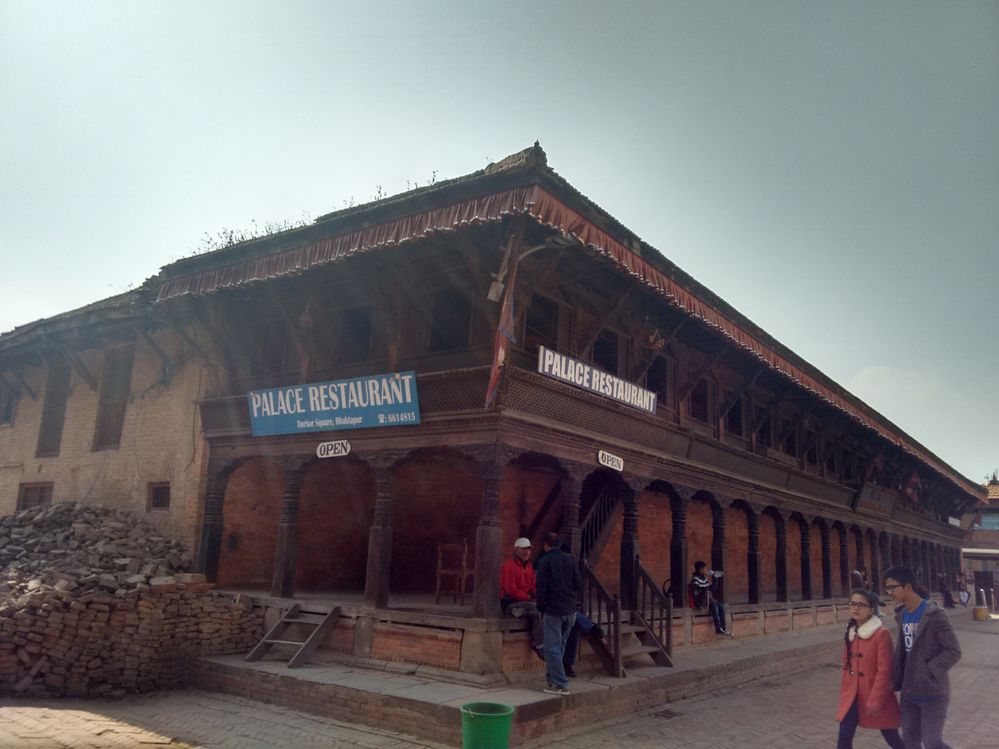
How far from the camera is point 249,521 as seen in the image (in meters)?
13.3

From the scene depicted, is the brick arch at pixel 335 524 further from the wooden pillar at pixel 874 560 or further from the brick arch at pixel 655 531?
the wooden pillar at pixel 874 560

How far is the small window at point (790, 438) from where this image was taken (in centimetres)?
1909

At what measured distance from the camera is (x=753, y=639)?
48.5ft

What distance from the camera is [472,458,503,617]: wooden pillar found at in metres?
8.94

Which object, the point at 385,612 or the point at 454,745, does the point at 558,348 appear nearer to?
the point at 385,612

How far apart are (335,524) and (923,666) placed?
11087 millimetres

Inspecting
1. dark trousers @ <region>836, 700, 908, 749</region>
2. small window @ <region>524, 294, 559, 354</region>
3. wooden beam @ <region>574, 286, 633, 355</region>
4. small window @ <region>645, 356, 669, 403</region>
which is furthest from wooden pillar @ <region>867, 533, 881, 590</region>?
dark trousers @ <region>836, 700, 908, 749</region>

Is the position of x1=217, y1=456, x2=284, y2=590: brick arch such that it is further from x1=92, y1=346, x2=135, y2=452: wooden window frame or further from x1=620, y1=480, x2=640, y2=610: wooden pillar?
x1=620, y1=480, x2=640, y2=610: wooden pillar

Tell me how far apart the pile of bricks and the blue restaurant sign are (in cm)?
272

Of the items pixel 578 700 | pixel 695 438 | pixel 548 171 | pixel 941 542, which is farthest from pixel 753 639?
pixel 941 542

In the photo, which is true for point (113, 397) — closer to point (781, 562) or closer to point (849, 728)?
point (849, 728)

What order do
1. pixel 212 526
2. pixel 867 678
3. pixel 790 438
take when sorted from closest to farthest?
pixel 867 678, pixel 212 526, pixel 790 438

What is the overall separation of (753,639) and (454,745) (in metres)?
9.42

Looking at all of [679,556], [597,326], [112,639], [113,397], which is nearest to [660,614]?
[679,556]
